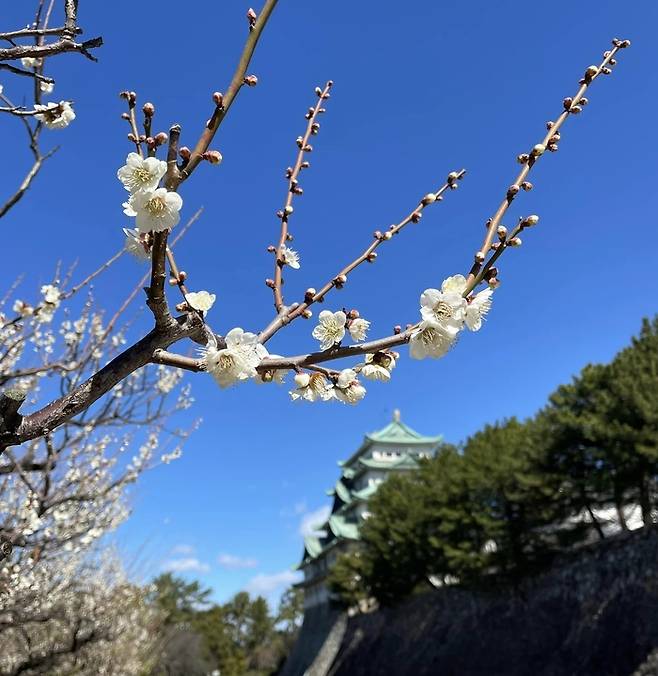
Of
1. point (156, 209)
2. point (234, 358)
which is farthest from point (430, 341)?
point (156, 209)

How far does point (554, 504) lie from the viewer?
1513cm

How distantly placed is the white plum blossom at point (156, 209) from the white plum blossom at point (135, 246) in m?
0.22

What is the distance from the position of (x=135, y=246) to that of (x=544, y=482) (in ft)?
48.4

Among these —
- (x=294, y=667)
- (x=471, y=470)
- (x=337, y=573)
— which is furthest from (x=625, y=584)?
(x=294, y=667)

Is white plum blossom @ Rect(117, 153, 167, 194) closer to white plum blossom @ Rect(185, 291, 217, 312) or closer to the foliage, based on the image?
white plum blossom @ Rect(185, 291, 217, 312)

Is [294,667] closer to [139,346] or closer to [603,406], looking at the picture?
[603,406]

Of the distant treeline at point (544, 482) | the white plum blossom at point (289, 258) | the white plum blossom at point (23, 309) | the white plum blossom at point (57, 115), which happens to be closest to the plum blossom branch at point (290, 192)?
the white plum blossom at point (289, 258)

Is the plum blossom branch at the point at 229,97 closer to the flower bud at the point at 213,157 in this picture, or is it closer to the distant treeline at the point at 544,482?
the flower bud at the point at 213,157

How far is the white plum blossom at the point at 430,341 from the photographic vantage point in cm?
160

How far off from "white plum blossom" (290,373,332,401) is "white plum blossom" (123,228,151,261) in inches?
22.3

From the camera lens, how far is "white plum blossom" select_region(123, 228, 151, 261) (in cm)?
160

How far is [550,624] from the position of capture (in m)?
14.4

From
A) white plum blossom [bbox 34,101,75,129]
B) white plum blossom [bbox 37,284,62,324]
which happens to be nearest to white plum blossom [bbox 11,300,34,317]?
white plum blossom [bbox 37,284,62,324]

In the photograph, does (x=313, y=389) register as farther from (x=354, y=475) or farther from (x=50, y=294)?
(x=354, y=475)
